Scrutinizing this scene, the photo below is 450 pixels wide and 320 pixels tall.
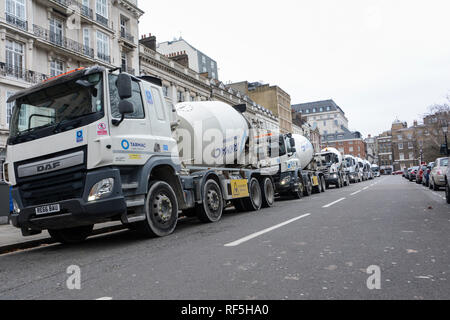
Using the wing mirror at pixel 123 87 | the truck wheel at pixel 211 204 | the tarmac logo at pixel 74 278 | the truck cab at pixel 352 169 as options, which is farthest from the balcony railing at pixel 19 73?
the truck cab at pixel 352 169

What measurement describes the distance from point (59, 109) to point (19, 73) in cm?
1770

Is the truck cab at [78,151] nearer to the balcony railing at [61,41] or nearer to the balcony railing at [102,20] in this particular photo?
the balcony railing at [61,41]

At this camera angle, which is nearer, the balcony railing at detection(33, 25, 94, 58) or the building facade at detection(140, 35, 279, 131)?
the balcony railing at detection(33, 25, 94, 58)

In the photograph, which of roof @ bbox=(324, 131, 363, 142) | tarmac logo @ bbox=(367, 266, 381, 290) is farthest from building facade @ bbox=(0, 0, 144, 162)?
roof @ bbox=(324, 131, 363, 142)

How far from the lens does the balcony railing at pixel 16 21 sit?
20.5 m

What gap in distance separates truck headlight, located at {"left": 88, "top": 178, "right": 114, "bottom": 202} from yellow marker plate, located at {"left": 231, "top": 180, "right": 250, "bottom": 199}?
4685mm

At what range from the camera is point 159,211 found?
688 centimetres

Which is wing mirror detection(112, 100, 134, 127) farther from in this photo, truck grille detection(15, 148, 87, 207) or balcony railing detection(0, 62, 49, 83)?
balcony railing detection(0, 62, 49, 83)

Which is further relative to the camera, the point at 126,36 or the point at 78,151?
the point at 126,36

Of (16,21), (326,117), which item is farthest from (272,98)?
(326,117)

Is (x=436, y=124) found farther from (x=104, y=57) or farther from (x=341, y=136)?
(x=341, y=136)

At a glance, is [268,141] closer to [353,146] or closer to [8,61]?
[8,61]

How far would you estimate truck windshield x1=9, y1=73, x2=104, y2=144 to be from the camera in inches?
237

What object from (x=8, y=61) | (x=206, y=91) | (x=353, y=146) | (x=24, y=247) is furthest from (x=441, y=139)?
(x=353, y=146)
